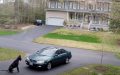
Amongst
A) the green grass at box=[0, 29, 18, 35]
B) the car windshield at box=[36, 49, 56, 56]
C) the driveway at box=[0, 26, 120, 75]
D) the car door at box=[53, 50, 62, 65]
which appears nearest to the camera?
the driveway at box=[0, 26, 120, 75]

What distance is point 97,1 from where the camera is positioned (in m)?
56.4

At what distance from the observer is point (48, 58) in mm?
26219

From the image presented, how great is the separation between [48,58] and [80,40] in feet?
56.7

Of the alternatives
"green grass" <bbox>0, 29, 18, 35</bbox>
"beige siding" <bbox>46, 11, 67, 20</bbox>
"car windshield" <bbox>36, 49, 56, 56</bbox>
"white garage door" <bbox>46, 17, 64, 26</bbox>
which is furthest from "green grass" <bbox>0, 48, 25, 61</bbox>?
"beige siding" <bbox>46, 11, 67, 20</bbox>

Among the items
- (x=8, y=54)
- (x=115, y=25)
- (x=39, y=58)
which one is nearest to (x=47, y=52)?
(x=39, y=58)

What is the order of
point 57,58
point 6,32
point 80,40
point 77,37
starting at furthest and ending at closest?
point 6,32 < point 77,37 < point 80,40 < point 57,58

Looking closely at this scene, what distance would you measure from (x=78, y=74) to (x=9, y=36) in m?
21.7

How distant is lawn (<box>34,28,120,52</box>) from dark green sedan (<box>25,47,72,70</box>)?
8.70 meters

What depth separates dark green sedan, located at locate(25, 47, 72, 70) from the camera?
84.2 feet

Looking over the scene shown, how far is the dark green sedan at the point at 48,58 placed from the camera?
84.2 ft

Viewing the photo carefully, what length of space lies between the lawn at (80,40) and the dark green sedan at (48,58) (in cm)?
870

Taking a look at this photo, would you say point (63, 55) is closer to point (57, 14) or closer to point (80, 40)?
point (80, 40)

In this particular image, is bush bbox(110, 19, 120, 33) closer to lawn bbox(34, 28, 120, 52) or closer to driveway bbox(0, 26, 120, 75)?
driveway bbox(0, 26, 120, 75)

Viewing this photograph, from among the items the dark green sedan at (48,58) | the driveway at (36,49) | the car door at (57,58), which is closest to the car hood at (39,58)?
the dark green sedan at (48,58)
